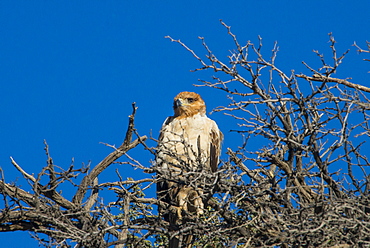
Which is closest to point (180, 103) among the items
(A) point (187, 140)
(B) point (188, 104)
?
(B) point (188, 104)

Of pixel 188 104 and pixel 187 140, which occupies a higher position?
pixel 188 104

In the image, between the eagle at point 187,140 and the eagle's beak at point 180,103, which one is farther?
the eagle's beak at point 180,103

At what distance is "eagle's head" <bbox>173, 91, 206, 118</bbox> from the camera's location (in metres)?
8.77

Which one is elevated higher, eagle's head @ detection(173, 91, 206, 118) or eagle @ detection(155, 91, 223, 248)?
eagle's head @ detection(173, 91, 206, 118)

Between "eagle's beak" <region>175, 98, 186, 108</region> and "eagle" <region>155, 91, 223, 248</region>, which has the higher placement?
"eagle's beak" <region>175, 98, 186, 108</region>

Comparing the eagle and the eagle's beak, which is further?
the eagle's beak

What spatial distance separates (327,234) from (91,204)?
3.13 m

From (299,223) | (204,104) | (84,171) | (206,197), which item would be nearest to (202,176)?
(206,197)

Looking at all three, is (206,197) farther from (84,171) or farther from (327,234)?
(84,171)

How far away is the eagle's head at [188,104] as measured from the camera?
8.77 meters

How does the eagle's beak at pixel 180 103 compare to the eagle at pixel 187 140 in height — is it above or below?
above

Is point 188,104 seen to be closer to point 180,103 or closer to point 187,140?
point 180,103

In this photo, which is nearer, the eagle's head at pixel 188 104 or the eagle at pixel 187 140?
the eagle at pixel 187 140

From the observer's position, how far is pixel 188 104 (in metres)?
8.82
